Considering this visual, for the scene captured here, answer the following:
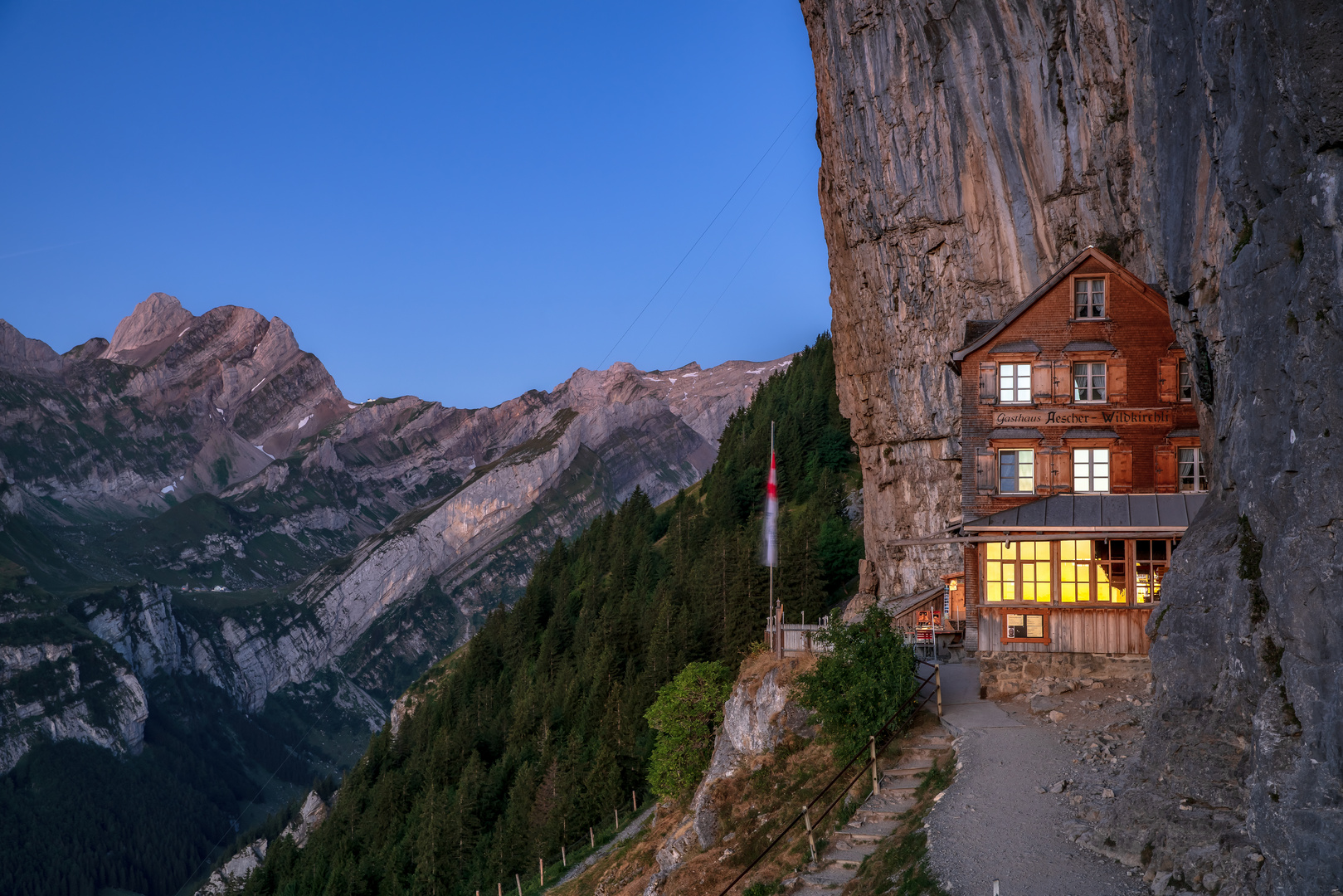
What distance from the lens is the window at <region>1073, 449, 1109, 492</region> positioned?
34188mm

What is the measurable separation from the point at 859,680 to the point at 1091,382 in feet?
47.8

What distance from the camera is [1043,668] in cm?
3039

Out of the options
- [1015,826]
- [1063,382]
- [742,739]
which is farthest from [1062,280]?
[1015,826]

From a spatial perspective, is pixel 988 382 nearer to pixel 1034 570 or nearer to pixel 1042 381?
pixel 1042 381

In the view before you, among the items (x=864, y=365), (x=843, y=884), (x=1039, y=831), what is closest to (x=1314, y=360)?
(x=1039, y=831)

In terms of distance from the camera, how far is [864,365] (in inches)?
2608

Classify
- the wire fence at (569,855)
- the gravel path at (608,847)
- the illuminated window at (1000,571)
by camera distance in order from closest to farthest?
1. the illuminated window at (1000,571)
2. the gravel path at (608,847)
3. the wire fence at (569,855)

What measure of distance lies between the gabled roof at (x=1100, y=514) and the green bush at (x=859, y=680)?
6.18 metres

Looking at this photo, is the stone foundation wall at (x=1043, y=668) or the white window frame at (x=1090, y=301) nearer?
the stone foundation wall at (x=1043, y=668)

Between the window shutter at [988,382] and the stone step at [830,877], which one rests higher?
the window shutter at [988,382]

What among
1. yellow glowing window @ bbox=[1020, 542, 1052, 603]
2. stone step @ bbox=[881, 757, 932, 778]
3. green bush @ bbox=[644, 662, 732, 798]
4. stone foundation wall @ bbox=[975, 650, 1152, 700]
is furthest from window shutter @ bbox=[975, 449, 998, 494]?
green bush @ bbox=[644, 662, 732, 798]

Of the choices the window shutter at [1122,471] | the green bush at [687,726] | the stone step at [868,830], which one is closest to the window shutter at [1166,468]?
the window shutter at [1122,471]

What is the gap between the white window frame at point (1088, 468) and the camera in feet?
112

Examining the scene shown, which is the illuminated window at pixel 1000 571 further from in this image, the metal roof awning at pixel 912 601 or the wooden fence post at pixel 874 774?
the metal roof awning at pixel 912 601
